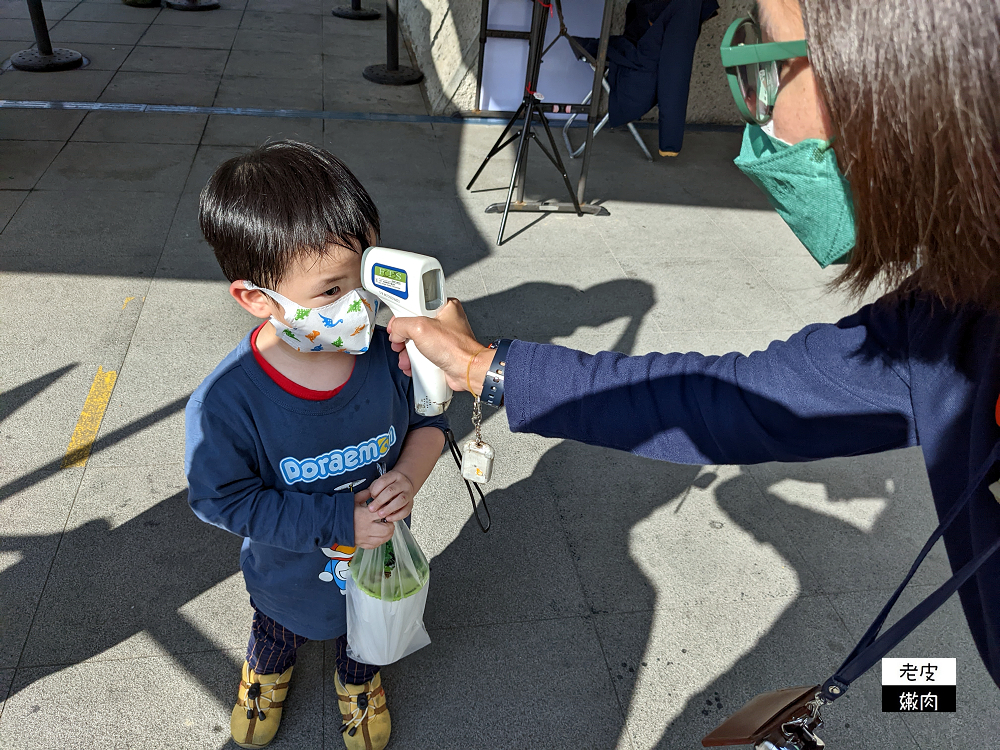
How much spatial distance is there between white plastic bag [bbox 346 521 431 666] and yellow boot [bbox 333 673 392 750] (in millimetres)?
232

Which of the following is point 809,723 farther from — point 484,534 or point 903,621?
point 484,534

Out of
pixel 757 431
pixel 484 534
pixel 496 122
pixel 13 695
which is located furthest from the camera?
pixel 496 122

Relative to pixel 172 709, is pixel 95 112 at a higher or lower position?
higher

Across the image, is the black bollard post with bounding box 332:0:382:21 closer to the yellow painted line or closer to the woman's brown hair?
the yellow painted line

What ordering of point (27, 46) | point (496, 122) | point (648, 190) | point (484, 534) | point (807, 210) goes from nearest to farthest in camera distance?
1. point (807, 210)
2. point (484, 534)
3. point (648, 190)
4. point (496, 122)
5. point (27, 46)

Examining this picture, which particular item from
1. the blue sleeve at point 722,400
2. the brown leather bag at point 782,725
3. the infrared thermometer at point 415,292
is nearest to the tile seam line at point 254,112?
the infrared thermometer at point 415,292

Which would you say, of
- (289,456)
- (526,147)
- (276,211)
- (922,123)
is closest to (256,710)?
(289,456)

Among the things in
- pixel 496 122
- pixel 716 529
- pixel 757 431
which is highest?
pixel 757 431

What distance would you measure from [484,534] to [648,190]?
408 cm

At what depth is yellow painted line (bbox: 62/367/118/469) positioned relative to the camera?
10.1 ft

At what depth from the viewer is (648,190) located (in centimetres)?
609

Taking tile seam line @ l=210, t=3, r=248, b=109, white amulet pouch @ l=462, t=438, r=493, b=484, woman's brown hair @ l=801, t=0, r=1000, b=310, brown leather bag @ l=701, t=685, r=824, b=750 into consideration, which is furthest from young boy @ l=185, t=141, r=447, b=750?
tile seam line @ l=210, t=3, r=248, b=109

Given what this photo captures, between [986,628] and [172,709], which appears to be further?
[172,709]

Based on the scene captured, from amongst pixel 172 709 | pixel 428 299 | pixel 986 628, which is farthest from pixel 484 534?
pixel 986 628
